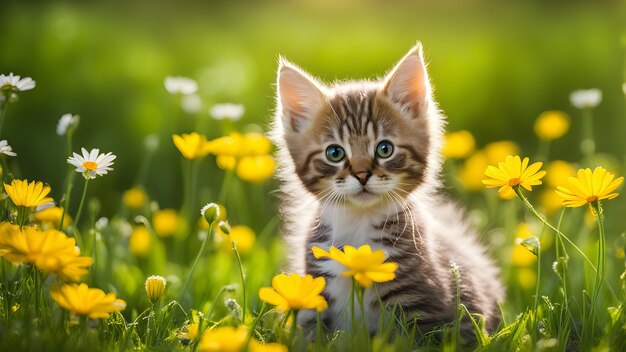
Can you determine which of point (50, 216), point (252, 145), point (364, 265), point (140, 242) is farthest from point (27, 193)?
point (140, 242)

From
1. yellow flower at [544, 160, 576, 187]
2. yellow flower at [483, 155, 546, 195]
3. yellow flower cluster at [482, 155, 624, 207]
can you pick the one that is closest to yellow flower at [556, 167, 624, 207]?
yellow flower cluster at [482, 155, 624, 207]

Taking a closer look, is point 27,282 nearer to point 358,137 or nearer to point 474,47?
point 358,137

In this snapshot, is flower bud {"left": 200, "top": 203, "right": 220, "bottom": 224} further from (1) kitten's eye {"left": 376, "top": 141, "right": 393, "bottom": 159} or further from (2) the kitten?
(1) kitten's eye {"left": 376, "top": 141, "right": 393, "bottom": 159}

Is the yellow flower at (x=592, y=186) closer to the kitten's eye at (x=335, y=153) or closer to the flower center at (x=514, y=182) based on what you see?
the flower center at (x=514, y=182)

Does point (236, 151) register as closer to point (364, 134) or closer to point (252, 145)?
point (252, 145)

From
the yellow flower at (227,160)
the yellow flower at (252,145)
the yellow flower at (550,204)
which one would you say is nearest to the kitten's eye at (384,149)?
the yellow flower at (227,160)

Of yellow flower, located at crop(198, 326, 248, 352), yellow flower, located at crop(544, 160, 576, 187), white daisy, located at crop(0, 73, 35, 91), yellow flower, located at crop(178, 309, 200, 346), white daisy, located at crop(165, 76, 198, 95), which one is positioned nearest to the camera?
yellow flower, located at crop(198, 326, 248, 352)
